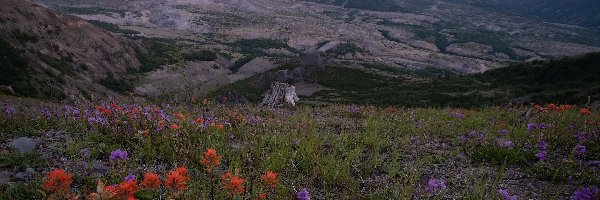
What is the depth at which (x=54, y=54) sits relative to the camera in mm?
115188

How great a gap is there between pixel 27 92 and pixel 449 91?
363 feet

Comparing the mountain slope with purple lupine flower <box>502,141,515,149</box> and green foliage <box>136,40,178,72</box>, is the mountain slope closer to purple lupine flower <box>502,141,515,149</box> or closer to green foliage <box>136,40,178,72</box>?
green foliage <box>136,40,178,72</box>

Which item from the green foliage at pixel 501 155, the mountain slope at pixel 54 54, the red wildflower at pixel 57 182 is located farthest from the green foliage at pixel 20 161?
the mountain slope at pixel 54 54

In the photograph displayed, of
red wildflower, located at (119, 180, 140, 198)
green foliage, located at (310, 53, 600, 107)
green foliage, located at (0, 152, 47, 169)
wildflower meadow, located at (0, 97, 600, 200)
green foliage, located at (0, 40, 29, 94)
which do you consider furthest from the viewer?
green foliage, located at (310, 53, 600, 107)

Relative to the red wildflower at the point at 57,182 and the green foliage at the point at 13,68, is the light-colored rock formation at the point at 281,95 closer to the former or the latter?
the red wildflower at the point at 57,182

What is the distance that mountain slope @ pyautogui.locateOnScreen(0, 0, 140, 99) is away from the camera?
8638 centimetres

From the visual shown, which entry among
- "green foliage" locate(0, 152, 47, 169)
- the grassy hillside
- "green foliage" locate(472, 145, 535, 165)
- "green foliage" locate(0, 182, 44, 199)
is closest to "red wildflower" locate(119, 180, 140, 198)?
"green foliage" locate(0, 182, 44, 199)

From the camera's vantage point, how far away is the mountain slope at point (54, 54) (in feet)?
283

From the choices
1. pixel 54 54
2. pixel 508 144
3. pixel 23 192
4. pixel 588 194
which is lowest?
pixel 54 54

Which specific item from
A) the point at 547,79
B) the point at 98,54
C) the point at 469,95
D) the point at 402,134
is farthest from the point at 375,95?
the point at 402,134

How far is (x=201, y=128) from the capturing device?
30.5 feet

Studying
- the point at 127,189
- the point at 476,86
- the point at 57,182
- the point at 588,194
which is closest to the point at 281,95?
the point at 588,194

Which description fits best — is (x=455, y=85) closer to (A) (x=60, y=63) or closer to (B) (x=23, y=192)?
(A) (x=60, y=63)

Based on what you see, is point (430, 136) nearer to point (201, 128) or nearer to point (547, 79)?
point (201, 128)
